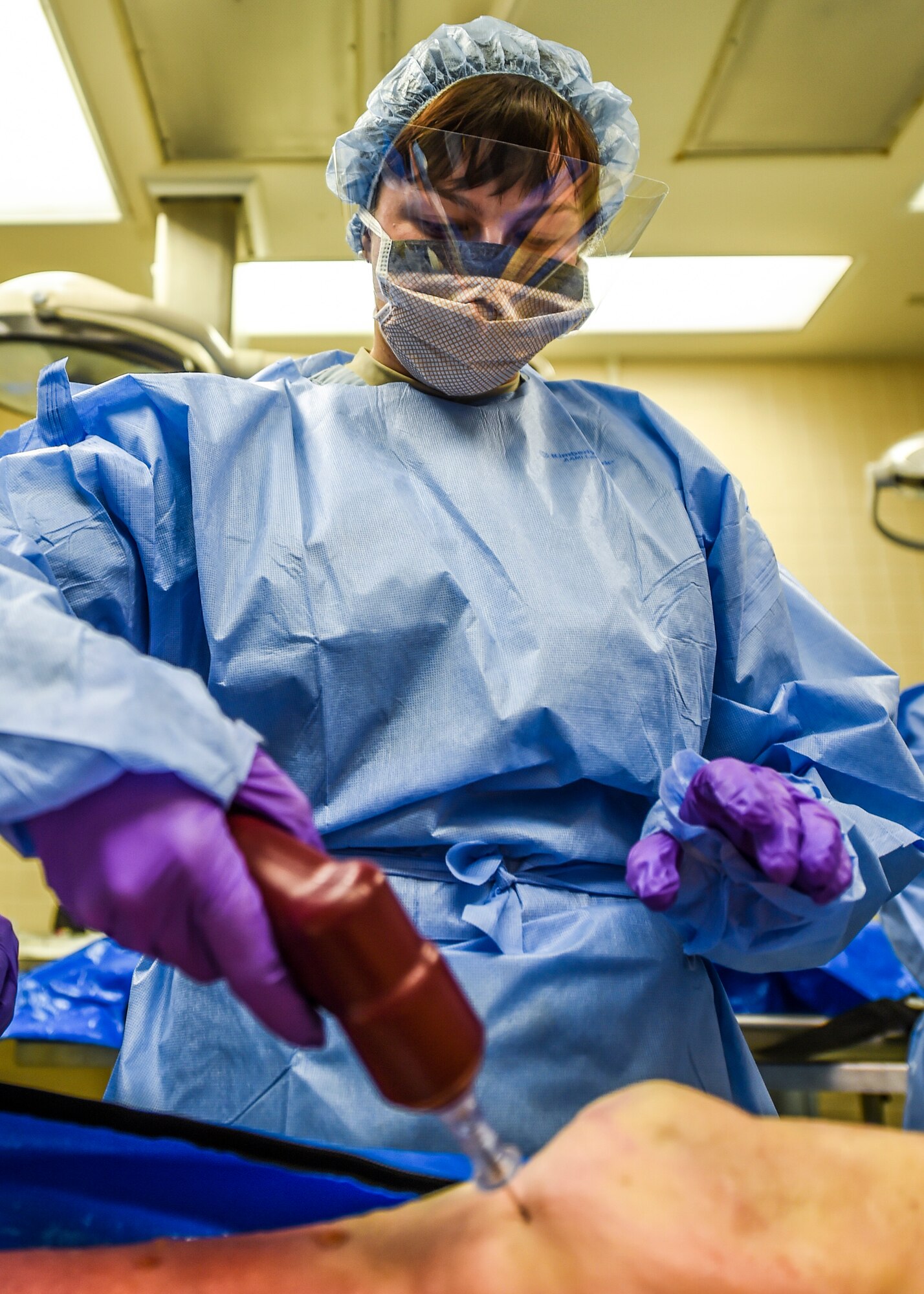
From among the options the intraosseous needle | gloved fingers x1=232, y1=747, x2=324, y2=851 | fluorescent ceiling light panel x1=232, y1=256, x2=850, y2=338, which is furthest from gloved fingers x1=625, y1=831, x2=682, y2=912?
fluorescent ceiling light panel x1=232, y1=256, x2=850, y2=338

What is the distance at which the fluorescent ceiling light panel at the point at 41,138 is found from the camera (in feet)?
7.40

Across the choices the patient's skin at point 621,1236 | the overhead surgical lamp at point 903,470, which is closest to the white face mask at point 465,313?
the patient's skin at point 621,1236

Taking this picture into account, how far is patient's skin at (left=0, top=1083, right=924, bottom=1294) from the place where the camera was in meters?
0.62

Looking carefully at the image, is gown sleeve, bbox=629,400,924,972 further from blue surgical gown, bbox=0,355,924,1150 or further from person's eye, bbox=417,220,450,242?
person's eye, bbox=417,220,450,242

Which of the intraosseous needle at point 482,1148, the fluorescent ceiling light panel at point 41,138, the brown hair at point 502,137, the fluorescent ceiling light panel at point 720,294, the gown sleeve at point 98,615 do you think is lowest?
the intraosseous needle at point 482,1148

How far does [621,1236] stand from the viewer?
2.07 feet

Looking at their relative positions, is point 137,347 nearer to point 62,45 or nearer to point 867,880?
point 62,45

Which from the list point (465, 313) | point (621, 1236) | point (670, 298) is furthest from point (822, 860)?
point (670, 298)

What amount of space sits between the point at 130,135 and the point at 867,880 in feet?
8.25

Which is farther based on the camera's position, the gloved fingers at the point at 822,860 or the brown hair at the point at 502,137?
the brown hair at the point at 502,137

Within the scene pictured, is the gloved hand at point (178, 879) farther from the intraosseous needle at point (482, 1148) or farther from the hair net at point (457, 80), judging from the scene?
the hair net at point (457, 80)

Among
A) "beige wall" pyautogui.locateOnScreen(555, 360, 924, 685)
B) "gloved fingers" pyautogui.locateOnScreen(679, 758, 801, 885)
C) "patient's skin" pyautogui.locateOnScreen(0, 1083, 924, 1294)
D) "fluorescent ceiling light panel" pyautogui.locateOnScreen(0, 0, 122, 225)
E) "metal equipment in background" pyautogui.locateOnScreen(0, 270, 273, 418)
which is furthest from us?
"beige wall" pyautogui.locateOnScreen(555, 360, 924, 685)

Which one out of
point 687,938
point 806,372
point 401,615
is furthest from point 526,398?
point 806,372

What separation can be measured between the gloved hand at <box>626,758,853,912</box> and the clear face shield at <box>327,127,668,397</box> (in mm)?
519
